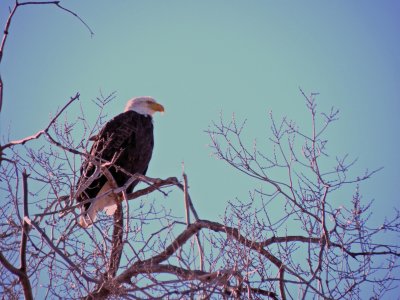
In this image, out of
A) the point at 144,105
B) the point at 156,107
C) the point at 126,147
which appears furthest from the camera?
the point at 156,107

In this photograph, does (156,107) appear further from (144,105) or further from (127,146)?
(127,146)

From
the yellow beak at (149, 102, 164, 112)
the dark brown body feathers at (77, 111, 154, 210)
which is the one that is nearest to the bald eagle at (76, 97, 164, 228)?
the dark brown body feathers at (77, 111, 154, 210)

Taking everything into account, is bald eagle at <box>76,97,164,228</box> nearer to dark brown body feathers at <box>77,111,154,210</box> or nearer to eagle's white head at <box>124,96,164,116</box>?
dark brown body feathers at <box>77,111,154,210</box>

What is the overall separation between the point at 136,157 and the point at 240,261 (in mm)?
3660

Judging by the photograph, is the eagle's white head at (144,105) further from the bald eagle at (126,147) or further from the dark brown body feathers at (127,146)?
the dark brown body feathers at (127,146)

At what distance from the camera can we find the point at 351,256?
13.1 ft

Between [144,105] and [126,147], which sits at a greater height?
[144,105]

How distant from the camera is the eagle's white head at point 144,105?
24.8 feet

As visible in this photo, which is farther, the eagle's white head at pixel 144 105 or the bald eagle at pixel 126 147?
the eagle's white head at pixel 144 105

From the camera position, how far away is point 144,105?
7.72m

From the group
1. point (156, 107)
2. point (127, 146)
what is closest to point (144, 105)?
point (156, 107)

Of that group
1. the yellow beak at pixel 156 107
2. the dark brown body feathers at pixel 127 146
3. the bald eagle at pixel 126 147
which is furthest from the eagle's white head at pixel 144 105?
the dark brown body feathers at pixel 127 146

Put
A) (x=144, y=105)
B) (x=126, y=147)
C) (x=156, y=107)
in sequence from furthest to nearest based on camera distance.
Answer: (x=156, y=107) → (x=144, y=105) → (x=126, y=147)

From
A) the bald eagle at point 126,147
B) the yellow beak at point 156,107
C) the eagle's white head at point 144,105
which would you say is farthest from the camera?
the yellow beak at point 156,107
